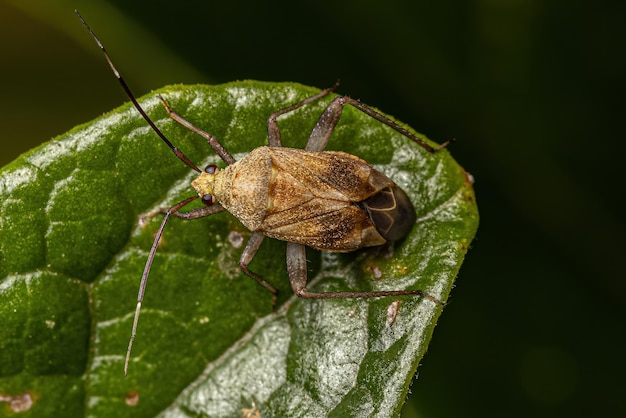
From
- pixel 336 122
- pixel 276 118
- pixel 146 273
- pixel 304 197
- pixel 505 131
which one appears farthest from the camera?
pixel 505 131

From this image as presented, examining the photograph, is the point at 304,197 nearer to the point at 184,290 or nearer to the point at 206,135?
the point at 206,135

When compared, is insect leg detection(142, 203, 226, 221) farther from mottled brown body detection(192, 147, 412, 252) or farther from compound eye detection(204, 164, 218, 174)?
compound eye detection(204, 164, 218, 174)

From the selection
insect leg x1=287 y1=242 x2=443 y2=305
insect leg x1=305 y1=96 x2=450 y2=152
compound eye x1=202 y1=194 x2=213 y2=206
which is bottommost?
insect leg x1=287 y1=242 x2=443 y2=305

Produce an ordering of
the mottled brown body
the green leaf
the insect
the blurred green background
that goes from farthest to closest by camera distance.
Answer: the blurred green background, the mottled brown body, the insect, the green leaf

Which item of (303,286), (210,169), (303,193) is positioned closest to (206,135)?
(210,169)

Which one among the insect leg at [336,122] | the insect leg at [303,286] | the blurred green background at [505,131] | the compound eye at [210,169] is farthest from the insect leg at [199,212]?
the blurred green background at [505,131]

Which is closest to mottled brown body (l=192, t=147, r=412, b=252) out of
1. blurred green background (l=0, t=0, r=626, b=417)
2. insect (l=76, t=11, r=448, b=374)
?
insect (l=76, t=11, r=448, b=374)

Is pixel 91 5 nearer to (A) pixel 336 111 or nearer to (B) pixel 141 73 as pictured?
(B) pixel 141 73
